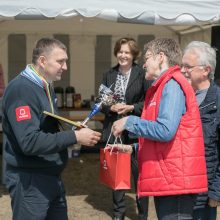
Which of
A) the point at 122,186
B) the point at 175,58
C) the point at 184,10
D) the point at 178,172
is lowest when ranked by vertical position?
the point at 122,186

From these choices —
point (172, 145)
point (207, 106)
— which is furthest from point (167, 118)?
point (207, 106)

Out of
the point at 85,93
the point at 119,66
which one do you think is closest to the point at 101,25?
the point at 85,93

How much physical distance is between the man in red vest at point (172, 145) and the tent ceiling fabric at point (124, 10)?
87.8 inches

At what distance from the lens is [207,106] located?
9.05 feet

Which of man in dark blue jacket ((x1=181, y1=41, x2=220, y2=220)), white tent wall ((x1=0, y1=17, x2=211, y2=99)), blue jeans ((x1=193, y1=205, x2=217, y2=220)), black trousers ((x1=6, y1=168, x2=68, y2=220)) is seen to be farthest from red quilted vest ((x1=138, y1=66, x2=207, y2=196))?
white tent wall ((x1=0, y1=17, x2=211, y2=99))

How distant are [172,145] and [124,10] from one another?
8.26 feet

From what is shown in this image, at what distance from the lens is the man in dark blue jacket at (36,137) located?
2.47 m

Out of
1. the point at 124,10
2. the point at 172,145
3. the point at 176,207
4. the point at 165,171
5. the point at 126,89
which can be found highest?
the point at 124,10

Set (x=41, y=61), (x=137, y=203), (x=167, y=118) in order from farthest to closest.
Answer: (x=137, y=203), (x=41, y=61), (x=167, y=118)

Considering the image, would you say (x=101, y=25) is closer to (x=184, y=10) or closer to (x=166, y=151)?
(x=184, y=10)

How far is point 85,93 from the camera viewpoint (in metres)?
8.43

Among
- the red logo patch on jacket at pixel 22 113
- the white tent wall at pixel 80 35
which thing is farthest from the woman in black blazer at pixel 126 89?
the white tent wall at pixel 80 35

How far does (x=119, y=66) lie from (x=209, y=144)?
186 centimetres

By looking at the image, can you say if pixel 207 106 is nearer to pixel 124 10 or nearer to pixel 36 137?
pixel 36 137
